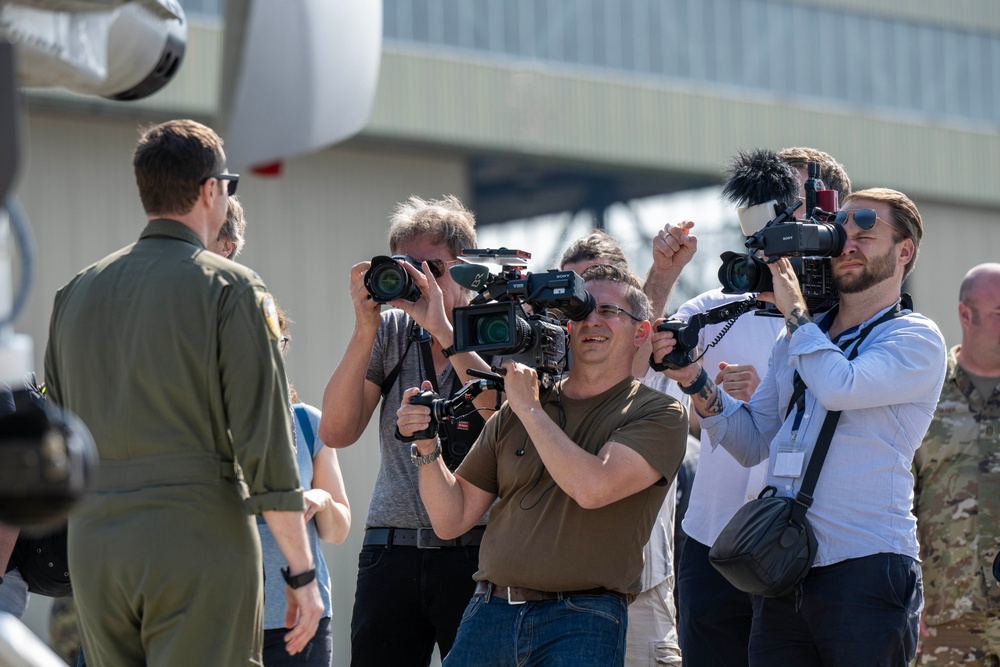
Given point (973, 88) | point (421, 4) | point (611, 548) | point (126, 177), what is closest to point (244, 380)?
point (611, 548)

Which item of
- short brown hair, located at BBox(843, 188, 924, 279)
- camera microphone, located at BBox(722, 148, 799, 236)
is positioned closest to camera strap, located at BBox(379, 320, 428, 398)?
camera microphone, located at BBox(722, 148, 799, 236)

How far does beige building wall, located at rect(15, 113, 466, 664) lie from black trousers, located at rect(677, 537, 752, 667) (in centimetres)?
1154

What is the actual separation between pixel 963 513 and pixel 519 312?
244cm

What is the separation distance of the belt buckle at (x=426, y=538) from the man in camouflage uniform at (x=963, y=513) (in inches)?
87.1

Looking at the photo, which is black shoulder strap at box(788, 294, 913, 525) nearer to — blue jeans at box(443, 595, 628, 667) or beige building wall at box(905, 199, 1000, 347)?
blue jeans at box(443, 595, 628, 667)

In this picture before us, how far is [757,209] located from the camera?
4.73 meters

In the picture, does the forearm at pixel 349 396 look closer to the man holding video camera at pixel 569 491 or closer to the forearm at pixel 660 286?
the man holding video camera at pixel 569 491

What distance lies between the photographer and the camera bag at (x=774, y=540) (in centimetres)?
409

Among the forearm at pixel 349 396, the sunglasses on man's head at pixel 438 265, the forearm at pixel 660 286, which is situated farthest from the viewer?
the forearm at pixel 660 286

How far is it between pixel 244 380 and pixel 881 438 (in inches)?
69.2

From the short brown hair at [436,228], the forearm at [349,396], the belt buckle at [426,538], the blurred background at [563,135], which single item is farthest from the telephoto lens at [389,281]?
the blurred background at [563,135]

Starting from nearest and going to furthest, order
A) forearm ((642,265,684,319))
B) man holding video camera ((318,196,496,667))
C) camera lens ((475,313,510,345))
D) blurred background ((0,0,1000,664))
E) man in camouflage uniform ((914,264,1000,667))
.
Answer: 1. camera lens ((475,313,510,345))
2. man holding video camera ((318,196,496,667))
3. forearm ((642,265,684,319))
4. man in camouflage uniform ((914,264,1000,667))
5. blurred background ((0,0,1000,664))

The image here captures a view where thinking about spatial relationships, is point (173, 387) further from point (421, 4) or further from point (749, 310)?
point (421, 4)

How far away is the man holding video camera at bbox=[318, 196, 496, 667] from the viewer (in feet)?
15.2
